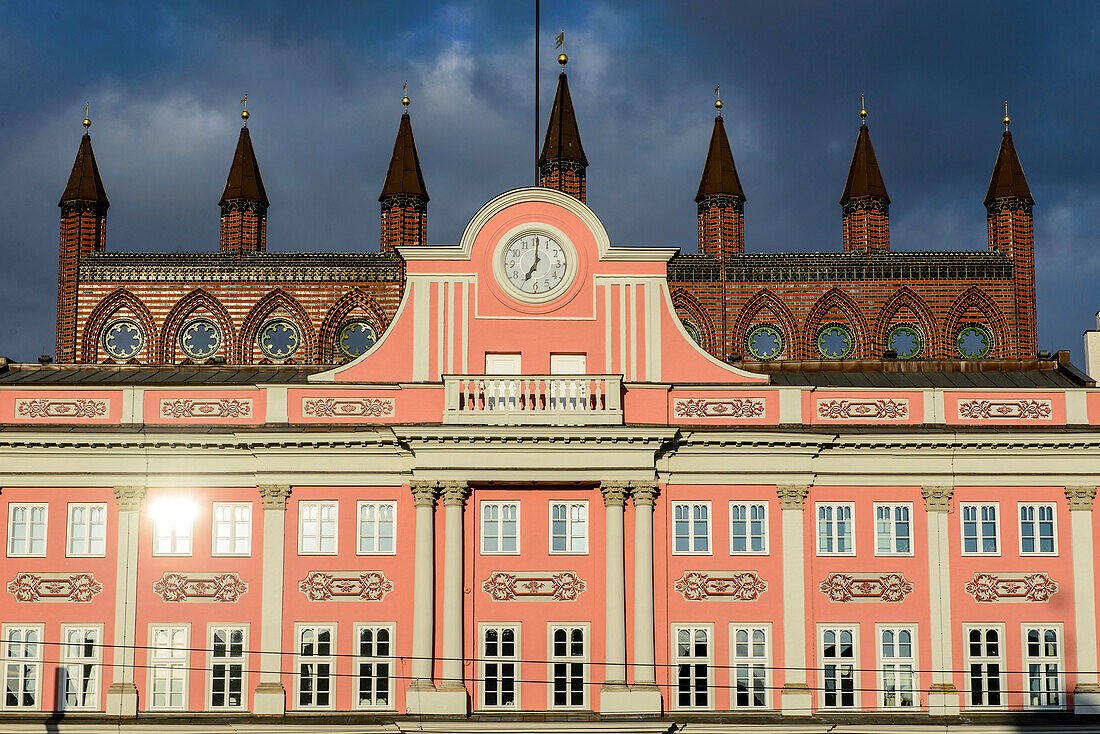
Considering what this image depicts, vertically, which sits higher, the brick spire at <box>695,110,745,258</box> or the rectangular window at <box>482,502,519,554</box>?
the brick spire at <box>695,110,745,258</box>

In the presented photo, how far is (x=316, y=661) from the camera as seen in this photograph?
4809cm

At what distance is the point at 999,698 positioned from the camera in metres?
48.2

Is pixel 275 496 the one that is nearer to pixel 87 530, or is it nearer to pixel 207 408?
pixel 207 408

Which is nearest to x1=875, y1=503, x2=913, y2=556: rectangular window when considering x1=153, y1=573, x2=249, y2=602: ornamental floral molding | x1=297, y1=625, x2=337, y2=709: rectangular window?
x1=297, y1=625, x2=337, y2=709: rectangular window

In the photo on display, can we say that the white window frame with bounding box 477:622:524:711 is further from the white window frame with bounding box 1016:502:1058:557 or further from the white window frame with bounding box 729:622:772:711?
the white window frame with bounding box 1016:502:1058:557

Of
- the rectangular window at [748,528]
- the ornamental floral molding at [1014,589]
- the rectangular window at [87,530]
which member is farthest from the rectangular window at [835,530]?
the rectangular window at [87,530]

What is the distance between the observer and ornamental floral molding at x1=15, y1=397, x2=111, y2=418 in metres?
50.0

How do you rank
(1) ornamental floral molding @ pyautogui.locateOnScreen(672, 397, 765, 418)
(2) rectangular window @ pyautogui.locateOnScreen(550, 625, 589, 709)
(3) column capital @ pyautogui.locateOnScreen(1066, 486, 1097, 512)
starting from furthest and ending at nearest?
(1) ornamental floral molding @ pyautogui.locateOnScreen(672, 397, 765, 418) → (3) column capital @ pyautogui.locateOnScreen(1066, 486, 1097, 512) → (2) rectangular window @ pyautogui.locateOnScreen(550, 625, 589, 709)

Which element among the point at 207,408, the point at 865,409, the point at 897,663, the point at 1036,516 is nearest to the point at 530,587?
the point at 897,663

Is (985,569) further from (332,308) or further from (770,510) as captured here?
(332,308)

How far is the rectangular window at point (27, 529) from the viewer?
4900 centimetres

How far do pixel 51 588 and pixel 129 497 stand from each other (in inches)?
142

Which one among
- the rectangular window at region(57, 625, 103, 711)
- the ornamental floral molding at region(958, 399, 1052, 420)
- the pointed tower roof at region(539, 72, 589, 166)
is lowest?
the rectangular window at region(57, 625, 103, 711)

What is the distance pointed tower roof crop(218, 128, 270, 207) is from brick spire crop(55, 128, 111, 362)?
6.23 m
